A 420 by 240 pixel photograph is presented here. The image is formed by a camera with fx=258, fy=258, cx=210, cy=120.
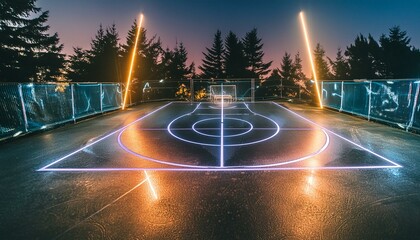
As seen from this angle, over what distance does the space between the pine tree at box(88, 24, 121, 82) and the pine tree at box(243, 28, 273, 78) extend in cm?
2933

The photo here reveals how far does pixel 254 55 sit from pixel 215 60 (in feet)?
30.5

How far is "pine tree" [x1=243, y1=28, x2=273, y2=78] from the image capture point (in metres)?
60.8

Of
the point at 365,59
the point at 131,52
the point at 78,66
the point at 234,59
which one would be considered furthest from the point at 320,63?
the point at 78,66

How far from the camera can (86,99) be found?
14883 mm

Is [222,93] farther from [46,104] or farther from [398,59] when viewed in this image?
[398,59]

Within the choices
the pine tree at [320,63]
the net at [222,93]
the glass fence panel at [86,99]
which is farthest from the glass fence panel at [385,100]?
the pine tree at [320,63]

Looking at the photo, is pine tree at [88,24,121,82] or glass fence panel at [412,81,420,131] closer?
glass fence panel at [412,81,420,131]

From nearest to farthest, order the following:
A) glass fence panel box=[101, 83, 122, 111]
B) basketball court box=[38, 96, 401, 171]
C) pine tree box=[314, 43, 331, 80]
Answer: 1. basketball court box=[38, 96, 401, 171]
2. glass fence panel box=[101, 83, 122, 111]
3. pine tree box=[314, 43, 331, 80]

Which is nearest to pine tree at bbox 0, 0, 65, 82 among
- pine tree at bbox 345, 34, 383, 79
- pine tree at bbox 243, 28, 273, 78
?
pine tree at bbox 243, 28, 273, 78

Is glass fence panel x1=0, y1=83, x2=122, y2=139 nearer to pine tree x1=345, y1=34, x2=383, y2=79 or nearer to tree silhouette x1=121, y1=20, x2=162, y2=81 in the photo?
tree silhouette x1=121, y1=20, x2=162, y2=81

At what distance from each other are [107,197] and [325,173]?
4.77m

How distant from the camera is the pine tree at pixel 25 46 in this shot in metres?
29.1

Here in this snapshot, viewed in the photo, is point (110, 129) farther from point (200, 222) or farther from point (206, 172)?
point (200, 222)

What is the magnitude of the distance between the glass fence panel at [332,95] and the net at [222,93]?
8.62 meters
